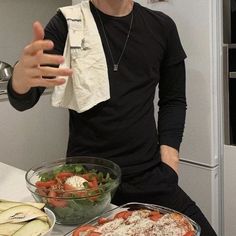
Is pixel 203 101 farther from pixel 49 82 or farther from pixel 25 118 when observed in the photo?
pixel 25 118

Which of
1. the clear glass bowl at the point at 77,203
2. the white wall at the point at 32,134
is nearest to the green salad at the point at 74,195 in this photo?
the clear glass bowl at the point at 77,203

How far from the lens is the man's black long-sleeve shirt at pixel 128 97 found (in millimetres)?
1126

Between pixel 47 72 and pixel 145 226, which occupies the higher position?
pixel 47 72

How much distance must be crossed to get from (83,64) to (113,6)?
0.21 meters

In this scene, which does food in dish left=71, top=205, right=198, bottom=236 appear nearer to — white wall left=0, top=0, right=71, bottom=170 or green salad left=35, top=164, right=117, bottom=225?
green salad left=35, top=164, right=117, bottom=225

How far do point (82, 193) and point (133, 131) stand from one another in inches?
16.8

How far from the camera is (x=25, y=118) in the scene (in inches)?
92.0

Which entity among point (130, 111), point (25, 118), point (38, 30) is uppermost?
point (38, 30)

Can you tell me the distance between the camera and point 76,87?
1.11 metres

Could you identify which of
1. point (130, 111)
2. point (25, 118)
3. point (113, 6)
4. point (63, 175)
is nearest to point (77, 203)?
point (63, 175)

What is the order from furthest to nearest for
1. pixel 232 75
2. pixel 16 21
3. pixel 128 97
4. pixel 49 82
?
pixel 16 21, pixel 232 75, pixel 128 97, pixel 49 82

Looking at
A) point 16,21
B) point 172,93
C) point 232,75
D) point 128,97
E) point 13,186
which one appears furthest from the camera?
point 16,21

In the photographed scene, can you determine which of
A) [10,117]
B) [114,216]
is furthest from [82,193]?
[10,117]

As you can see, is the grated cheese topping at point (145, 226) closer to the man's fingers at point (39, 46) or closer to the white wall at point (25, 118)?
the man's fingers at point (39, 46)
